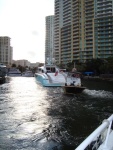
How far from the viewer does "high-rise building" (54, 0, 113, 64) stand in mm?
142125

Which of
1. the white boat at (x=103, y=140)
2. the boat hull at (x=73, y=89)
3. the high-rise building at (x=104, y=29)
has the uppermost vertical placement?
the high-rise building at (x=104, y=29)

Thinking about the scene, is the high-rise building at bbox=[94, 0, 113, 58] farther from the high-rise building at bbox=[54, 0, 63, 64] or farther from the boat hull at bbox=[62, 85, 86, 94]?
the boat hull at bbox=[62, 85, 86, 94]

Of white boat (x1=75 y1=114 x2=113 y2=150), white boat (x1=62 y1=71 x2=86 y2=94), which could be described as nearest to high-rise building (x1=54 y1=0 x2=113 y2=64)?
white boat (x1=62 y1=71 x2=86 y2=94)

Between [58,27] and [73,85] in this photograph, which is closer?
[73,85]

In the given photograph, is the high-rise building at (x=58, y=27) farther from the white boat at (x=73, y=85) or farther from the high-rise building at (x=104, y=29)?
the white boat at (x=73, y=85)

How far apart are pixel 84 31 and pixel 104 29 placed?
15.2 m

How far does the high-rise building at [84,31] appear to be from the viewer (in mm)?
142125

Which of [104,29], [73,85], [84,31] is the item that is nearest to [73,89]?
[73,85]

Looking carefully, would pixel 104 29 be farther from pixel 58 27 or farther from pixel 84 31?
pixel 58 27

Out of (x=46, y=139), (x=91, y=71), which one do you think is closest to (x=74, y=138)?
(x=46, y=139)

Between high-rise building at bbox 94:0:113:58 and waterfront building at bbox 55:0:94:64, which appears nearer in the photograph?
high-rise building at bbox 94:0:113:58

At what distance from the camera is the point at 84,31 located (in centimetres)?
15275

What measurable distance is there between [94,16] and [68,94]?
126888mm

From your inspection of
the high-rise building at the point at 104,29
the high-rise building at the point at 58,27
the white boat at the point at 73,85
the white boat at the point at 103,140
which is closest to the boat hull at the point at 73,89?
the white boat at the point at 73,85
